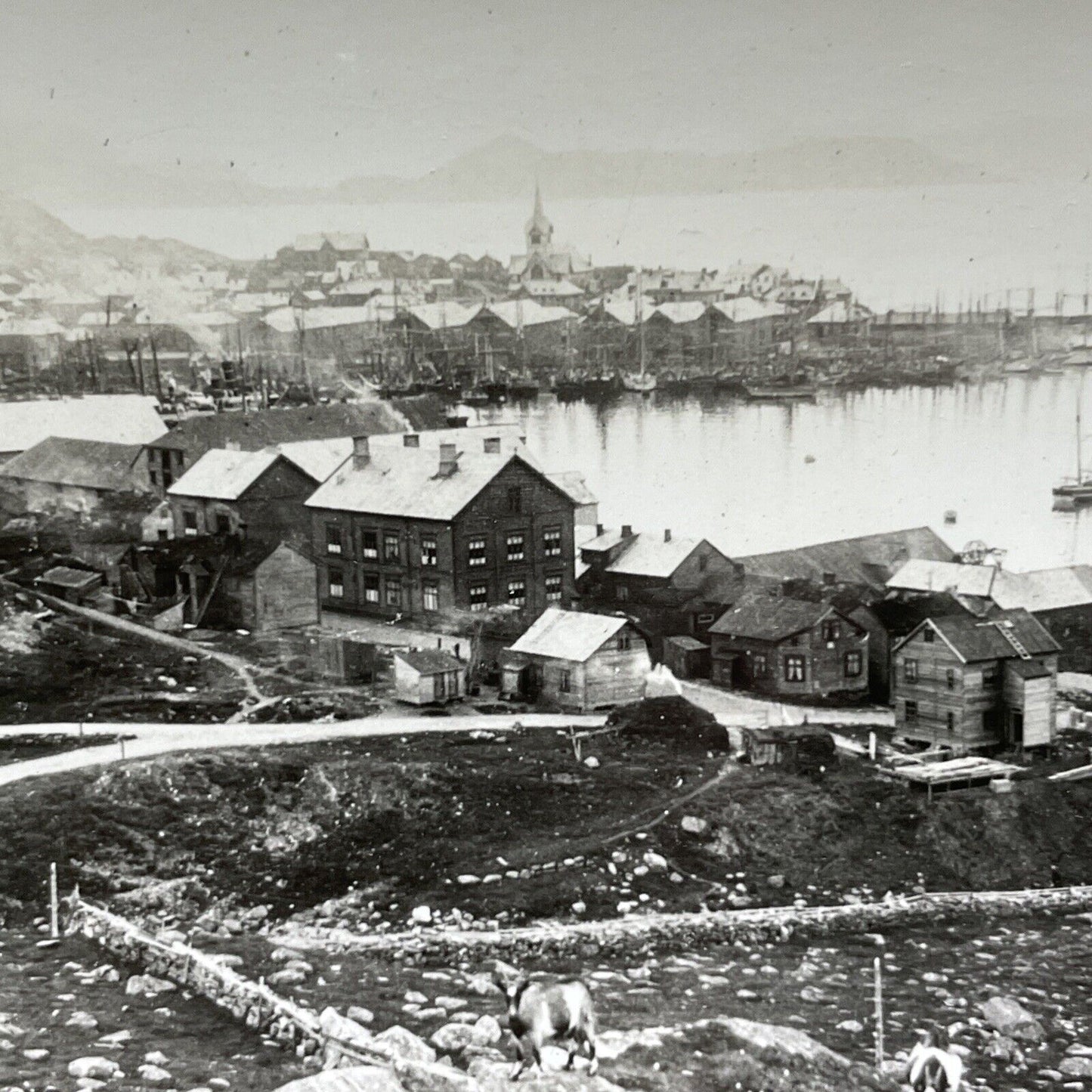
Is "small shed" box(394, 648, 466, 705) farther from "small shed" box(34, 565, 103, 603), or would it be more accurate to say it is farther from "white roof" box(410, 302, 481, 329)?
"white roof" box(410, 302, 481, 329)

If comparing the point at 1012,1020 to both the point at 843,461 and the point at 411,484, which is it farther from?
the point at 411,484

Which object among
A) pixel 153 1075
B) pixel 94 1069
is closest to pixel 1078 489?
pixel 153 1075

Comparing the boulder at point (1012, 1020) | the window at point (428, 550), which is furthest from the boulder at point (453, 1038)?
the window at point (428, 550)

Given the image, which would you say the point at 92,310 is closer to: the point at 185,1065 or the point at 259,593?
the point at 259,593

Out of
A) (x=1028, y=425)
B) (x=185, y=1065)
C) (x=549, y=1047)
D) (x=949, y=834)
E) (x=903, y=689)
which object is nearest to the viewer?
(x=549, y=1047)

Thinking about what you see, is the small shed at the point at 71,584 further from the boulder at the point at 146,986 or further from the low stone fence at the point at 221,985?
the boulder at the point at 146,986

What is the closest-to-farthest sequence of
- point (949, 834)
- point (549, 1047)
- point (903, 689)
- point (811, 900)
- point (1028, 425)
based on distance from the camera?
point (549, 1047), point (811, 900), point (949, 834), point (903, 689), point (1028, 425)

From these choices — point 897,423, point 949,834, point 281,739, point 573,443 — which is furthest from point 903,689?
point 281,739
